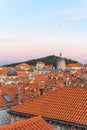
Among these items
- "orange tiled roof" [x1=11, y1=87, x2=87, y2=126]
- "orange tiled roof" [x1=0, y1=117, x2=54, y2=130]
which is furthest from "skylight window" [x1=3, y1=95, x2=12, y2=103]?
"orange tiled roof" [x1=0, y1=117, x2=54, y2=130]

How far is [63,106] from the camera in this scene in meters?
16.2

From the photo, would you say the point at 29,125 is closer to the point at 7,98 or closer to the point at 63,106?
the point at 63,106

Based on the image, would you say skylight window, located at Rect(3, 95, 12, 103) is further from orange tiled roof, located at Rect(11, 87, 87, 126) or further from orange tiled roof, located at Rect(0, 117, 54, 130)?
orange tiled roof, located at Rect(0, 117, 54, 130)

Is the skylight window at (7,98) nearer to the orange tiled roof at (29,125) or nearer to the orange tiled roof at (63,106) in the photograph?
the orange tiled roof at (63,106)

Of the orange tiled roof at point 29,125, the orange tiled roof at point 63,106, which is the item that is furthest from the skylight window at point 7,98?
the orange tiled roof at point 29,125

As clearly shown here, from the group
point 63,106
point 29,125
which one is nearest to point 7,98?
point 63,106

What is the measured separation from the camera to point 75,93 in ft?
56.4

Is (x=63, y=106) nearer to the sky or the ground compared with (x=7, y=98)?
nearer to the sky

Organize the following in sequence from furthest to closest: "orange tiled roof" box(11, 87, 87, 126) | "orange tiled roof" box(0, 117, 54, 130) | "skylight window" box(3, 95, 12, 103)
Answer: "skylight window" box(3, 95, 12, 103)
"orange tiled roof" box(11, 87, 87, 126)
"orange tiled roof" box(0, 117, 54, 130)

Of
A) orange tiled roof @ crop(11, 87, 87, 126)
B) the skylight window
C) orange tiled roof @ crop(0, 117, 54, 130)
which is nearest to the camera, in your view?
orange tiled roof @ crop(0, 117, 54, 130)

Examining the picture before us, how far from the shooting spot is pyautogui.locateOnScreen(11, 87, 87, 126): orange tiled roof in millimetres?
15038

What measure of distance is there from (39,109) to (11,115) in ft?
6.73

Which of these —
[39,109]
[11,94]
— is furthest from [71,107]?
[11,94]

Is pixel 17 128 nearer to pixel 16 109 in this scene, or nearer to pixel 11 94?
pixel 16 109
